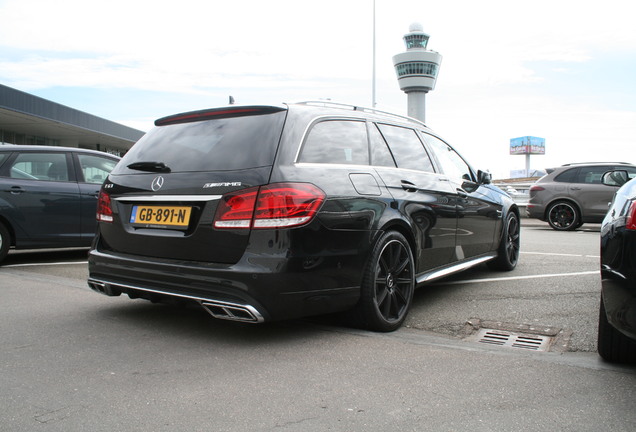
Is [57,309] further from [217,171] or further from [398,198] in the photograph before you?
[398,198]

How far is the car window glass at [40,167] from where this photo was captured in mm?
7422

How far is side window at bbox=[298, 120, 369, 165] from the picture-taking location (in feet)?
13.0

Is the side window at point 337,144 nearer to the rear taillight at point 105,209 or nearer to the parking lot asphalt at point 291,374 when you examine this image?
the parking lot asphalt at point 291,374

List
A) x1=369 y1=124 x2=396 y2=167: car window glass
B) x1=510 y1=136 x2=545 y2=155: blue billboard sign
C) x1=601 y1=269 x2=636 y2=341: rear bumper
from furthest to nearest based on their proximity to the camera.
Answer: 1. x1=510 y1=136 x2=545 y2=155: blue billboard sign
2. x1=369 y1=124 x2=396 y2=167: car window glass
3. x1=601 y1=269 x2=636 y2=341: rear bumper

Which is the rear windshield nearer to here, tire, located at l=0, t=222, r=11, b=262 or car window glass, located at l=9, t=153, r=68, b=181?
tire, located at l=0, t=222, r=11, b=262

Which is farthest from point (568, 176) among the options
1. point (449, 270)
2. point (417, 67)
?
point (417, 67)

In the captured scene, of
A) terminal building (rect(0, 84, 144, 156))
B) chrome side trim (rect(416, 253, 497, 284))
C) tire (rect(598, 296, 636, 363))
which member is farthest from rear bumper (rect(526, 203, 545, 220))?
terminal building (rect(0, 84, 144, 156))

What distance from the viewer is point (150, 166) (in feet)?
13.5

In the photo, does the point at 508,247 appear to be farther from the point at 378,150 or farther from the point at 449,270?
the point at 378,150

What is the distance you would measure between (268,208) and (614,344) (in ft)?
6.81

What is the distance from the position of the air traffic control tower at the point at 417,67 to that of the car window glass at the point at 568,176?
2286 inches

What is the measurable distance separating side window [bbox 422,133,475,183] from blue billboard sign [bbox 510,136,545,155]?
145884mm

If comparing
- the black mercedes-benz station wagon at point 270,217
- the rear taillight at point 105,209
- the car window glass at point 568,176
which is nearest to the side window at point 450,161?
the black mercedes-benz station wagon at point 270,217

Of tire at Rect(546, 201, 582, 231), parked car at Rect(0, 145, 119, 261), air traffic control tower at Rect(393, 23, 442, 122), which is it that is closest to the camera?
parked car at Rect(0, 145, 119, 261)
